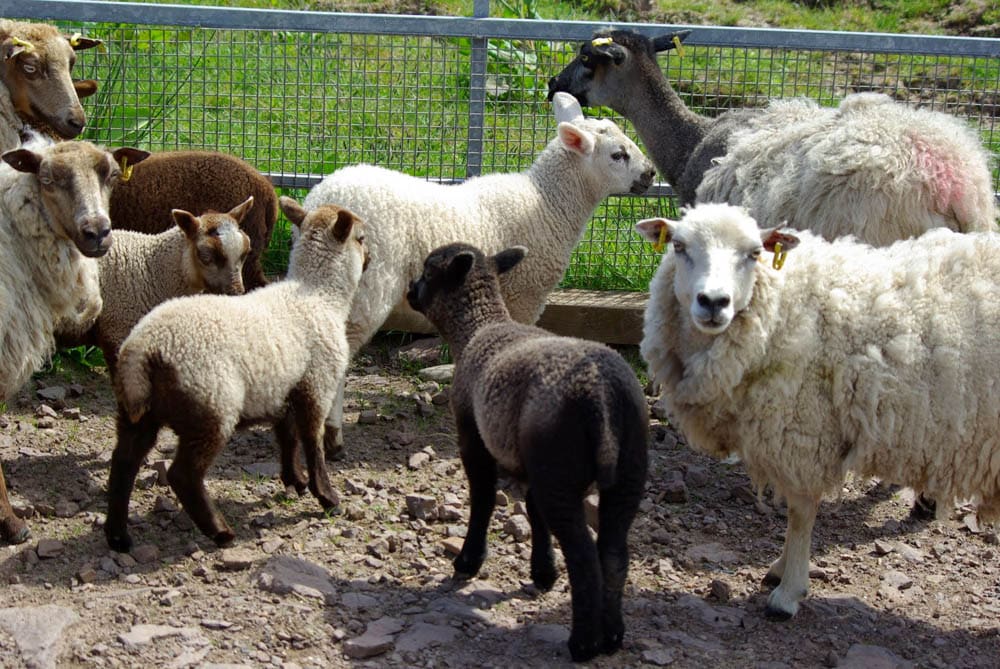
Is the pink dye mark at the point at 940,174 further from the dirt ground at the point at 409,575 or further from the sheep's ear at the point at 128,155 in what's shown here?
the sheep's ear at the point at 128,155

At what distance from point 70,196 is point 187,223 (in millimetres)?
732

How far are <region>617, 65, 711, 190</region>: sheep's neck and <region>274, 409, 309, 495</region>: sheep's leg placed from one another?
3.44 metres

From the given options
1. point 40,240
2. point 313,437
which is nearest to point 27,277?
point 40,240

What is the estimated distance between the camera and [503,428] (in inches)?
189

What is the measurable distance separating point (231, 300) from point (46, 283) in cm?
86

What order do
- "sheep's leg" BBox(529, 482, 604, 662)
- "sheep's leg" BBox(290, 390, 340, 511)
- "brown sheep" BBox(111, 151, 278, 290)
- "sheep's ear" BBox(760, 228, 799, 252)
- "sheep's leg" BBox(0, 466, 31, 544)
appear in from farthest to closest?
"brown sheep" BBox(111, 151, 278, 290) < "sheep's leg" BBox(290, 390, 340, 511) < "sheep's leg" BBox(0, 466, 31, 544) < "sheep's ear" BBox(760, 228, 799, 252) < "sheep's leg" BBox(529, 482, 604, 662)

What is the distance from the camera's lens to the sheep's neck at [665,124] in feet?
26.8

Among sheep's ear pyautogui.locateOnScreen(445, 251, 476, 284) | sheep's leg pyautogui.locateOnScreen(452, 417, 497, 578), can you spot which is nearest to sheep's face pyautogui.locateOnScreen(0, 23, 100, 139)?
sheep's ear pyautogui.locateOnScreen(445, 251, 476, 284)

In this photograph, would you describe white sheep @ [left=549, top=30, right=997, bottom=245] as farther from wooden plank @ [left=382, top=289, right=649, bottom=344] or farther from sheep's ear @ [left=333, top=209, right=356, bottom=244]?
sheep's ear @ [left=333, top=209, right=356, bottom=244]

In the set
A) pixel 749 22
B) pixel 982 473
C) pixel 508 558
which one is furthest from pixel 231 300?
pixel 749 22

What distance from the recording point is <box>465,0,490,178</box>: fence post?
7633mm

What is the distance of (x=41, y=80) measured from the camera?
6.87 meters

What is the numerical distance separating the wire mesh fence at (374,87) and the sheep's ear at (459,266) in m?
1.68

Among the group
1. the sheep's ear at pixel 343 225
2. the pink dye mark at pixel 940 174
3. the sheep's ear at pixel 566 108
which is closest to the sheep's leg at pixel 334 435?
the sheep's ear at pixel 343 225
